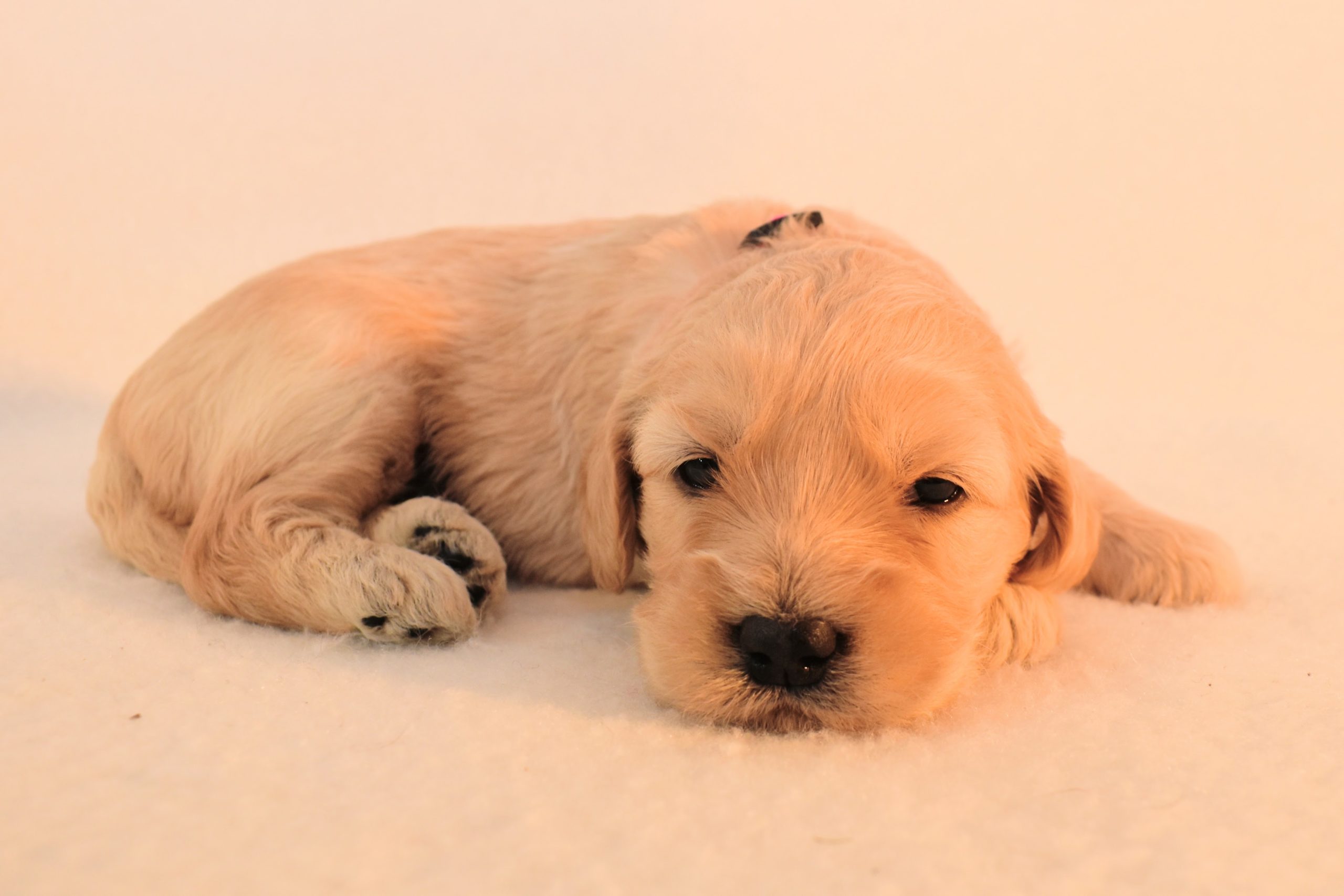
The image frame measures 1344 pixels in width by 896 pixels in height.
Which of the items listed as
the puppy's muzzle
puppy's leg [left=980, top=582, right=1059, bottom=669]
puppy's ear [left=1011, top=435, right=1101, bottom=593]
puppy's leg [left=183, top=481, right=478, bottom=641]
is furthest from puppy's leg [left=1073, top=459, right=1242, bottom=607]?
puppy's leg [left=183, top=481, right=478, bottom=641]

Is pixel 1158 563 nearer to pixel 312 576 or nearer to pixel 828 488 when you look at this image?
pixel 828 488

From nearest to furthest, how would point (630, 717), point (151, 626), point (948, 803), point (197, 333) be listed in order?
point (948, 803)
point (630, 717)
point (151, 626)
point (197, 333)

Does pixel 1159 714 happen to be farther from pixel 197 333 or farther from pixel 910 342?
pixel 197 333

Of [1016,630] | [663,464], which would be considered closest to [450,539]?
[663,464]

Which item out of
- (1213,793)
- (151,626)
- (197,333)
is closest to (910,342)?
(1213,793)

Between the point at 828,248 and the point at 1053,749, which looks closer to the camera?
the point at 1053,749

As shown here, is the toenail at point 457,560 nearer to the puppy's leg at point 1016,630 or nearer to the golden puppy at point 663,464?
the golden puppy at point 663,464
